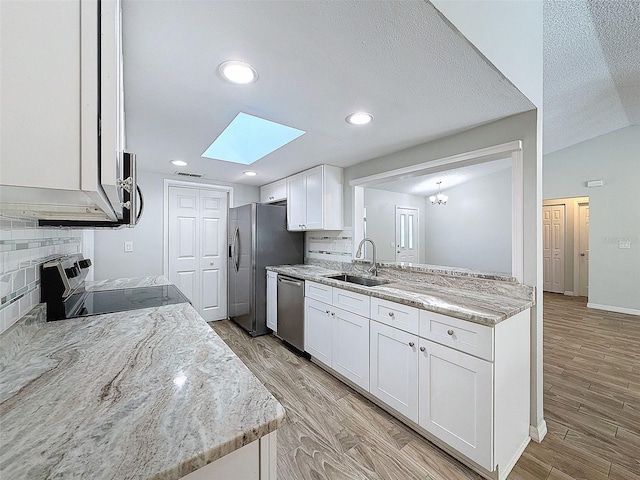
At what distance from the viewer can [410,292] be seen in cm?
201

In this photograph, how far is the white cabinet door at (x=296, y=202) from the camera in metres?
3.44

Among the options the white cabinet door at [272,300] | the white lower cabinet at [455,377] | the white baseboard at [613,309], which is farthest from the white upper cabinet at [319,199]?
the white baseboard at [613,309]

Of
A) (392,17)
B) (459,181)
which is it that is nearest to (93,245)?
(392,17)

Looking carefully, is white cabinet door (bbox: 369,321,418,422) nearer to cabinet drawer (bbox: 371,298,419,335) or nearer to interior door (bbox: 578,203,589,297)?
cabinet drawer (bbox: 371,298,419,335)

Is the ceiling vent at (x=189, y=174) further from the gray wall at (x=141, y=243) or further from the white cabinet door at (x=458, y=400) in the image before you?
the white cabinet door at (x=458, y=400)

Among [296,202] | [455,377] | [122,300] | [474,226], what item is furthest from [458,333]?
[474,226]

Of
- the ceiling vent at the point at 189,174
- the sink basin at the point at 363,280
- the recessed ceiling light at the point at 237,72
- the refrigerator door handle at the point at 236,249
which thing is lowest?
the sink basin at the point at 363,280

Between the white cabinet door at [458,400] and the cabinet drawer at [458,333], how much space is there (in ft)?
0.13

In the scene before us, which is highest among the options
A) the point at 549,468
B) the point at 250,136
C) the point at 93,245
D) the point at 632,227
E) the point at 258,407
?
the point at 250,136

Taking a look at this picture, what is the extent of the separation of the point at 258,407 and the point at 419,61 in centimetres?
153

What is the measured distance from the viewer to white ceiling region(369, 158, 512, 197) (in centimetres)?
522

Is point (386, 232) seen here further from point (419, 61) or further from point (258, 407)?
point (258, 407)

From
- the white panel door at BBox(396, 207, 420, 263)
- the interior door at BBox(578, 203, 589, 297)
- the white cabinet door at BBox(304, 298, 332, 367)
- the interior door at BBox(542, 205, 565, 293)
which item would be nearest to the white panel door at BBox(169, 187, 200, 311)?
the white cabinet door at BBox(304, 298, 332, 367)

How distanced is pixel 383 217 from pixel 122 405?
5.79m
